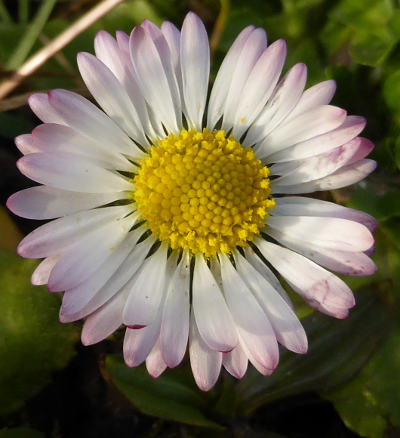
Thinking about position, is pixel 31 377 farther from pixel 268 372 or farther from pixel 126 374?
pixel 268 372

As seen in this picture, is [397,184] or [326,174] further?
[397,184]

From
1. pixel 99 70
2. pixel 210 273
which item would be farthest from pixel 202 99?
pixel 210 273

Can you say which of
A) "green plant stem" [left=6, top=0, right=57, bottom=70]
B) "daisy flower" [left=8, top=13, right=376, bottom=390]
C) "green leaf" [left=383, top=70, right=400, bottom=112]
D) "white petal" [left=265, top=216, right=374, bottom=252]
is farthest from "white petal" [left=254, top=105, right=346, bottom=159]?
"green plant stem" [left=6, top=0, right=57, bottom=70]

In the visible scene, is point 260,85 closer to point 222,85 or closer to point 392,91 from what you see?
point 222,85

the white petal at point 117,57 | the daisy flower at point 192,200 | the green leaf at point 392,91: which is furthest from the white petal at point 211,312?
the green leaf at point 392,91

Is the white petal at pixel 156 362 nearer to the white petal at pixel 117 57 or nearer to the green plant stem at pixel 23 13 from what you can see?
the white petal at pixel 117 57

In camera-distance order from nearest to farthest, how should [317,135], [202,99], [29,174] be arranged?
1. [29,174]
2. [317,135]
3. [202,99]

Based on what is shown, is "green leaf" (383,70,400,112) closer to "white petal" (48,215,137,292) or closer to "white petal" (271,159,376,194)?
"white petal" (271,159,376,194)
